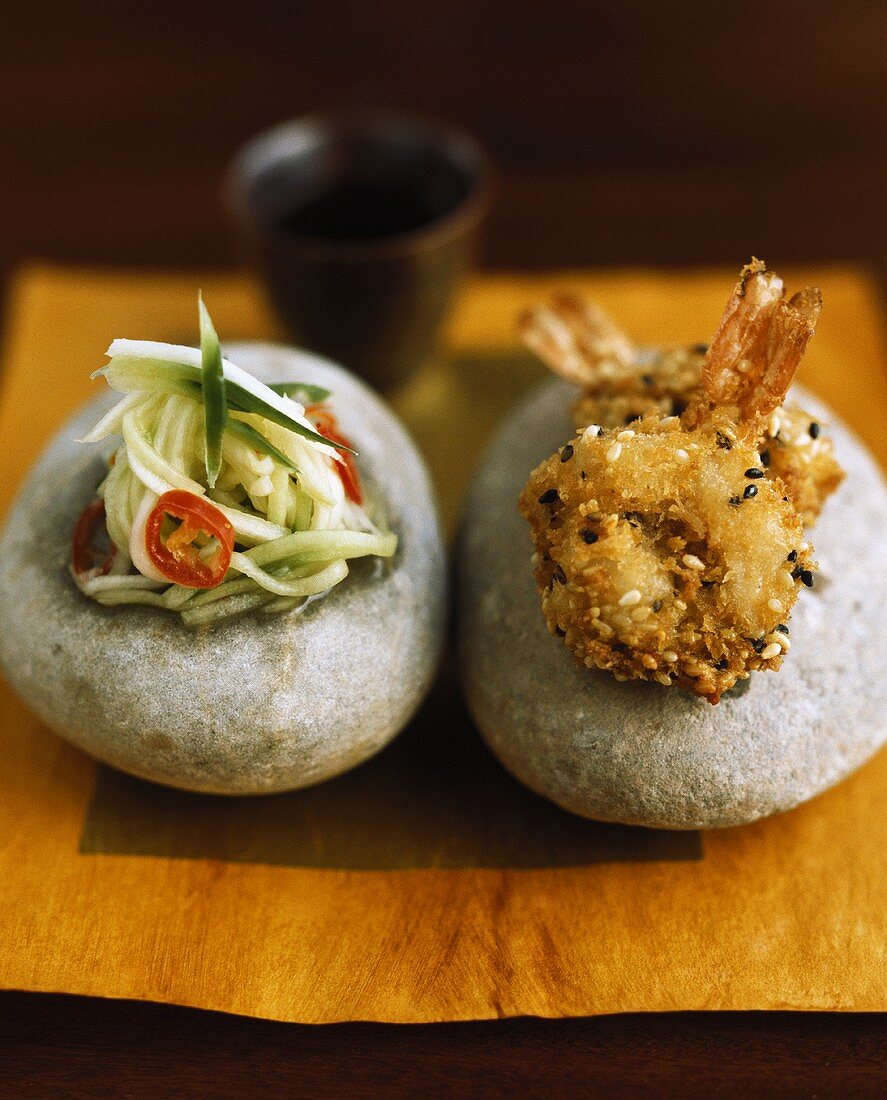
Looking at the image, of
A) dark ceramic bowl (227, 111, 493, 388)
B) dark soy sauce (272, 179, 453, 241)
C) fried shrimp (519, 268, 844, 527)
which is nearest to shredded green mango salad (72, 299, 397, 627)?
fried shrimp (519, 268, 844, 527)

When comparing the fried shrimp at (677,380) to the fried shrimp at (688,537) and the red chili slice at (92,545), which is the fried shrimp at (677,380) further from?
the red chili slice at (92,545)

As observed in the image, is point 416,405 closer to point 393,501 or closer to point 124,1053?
point 393,501

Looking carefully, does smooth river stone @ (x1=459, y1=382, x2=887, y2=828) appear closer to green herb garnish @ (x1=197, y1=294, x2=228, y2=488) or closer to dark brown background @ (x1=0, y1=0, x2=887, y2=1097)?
green herb garnish @ (x1=197, y1=294, x2=228, y2=488)

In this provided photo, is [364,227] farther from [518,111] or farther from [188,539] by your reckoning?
[518,111]

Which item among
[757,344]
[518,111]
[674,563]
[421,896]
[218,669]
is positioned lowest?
[421,896]

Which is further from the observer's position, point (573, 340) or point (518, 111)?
point (518, 111)

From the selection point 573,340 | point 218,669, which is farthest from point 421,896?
point 573,340
